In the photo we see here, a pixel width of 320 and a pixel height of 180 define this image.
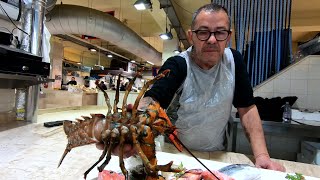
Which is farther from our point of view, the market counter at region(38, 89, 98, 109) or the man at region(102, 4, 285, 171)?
the market counter at region(38, 89, 98, 109)

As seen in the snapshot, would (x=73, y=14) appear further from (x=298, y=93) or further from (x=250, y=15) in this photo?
(x=298, y=93)

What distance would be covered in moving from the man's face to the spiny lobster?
0.76 metres

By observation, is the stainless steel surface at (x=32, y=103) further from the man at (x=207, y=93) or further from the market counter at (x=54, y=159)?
the man at (x=207, y=93)

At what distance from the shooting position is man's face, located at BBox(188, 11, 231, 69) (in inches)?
53.9

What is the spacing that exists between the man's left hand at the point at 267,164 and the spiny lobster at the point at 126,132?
31.2 inches

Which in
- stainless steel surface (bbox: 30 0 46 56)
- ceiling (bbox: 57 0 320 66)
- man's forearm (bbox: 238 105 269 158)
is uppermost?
ceiling (bbox: 57 0 320 66)

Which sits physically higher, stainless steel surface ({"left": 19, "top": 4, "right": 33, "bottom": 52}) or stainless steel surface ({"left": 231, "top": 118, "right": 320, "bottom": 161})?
stainless steel surface ({"left": 19, "top": 4, "right": 33, "bottom": 52})

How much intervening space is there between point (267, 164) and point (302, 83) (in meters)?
2.54

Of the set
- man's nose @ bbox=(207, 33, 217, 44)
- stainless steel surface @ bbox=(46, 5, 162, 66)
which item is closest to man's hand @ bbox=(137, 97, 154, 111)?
man's nose @ bbox=(207, 33, 217, 44)

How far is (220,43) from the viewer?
55.1 inches

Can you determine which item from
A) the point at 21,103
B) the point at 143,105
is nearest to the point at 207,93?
the point at 143,105

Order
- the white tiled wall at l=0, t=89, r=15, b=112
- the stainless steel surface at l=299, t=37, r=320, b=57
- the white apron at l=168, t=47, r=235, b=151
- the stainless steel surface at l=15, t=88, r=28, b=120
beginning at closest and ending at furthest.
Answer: the white apron at l=168, t=47, r=235, b=151 → the white tiled wall at l=0, t=89, r=15, b=112 → the stainless steel surface at l=15, t=88, r=28, b=120 → the stainless steel surface at l=299, t=37, r=320, b=57

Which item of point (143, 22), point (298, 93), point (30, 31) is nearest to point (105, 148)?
point (30, 31)

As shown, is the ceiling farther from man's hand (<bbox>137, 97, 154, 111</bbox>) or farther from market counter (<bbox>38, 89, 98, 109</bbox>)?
man's hand (<bbox>137, 97, 154, 111</bbox>)
